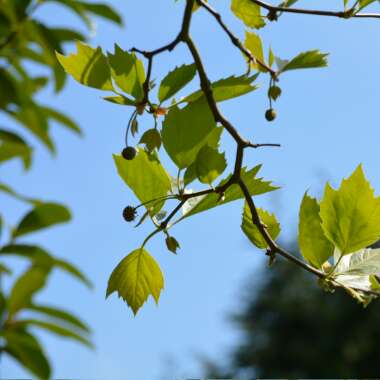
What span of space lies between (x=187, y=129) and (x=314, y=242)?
212 mm

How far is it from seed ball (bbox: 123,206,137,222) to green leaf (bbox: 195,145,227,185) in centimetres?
9

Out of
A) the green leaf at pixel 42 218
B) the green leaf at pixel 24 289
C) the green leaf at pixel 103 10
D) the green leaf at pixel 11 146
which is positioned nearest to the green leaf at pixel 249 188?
the green leaf at pixel 24 289

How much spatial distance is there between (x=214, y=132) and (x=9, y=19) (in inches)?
40.1

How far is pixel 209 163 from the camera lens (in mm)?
771

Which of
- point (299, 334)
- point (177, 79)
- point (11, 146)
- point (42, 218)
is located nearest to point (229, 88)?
point (177, 79)

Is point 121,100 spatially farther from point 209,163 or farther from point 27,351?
point 27,351

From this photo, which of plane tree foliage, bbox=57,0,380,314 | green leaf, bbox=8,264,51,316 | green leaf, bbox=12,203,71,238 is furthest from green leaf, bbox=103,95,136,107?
green leaf, bbox=12,203,71,238

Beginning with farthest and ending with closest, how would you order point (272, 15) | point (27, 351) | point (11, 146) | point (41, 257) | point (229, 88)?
point (11, 146)
point (41, 257)
point (27, 351)
point (272, 15)
point (229, 88)

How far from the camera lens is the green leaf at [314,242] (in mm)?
817

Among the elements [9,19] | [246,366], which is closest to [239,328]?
[246,366]

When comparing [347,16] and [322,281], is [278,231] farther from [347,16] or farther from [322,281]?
[347,16]

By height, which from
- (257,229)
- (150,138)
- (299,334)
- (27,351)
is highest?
(150,138)

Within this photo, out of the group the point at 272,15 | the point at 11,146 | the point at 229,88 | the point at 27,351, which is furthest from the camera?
the point at 11,146

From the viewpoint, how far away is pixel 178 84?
771mm
